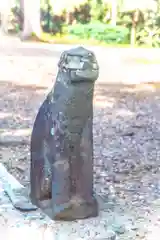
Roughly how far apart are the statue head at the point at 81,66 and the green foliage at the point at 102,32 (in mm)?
18294

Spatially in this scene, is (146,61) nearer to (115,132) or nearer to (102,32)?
(102,32)

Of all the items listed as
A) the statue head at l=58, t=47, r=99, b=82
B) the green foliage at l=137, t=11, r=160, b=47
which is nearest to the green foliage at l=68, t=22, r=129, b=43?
the green foliage at l=137, t=11, r=160, b=47

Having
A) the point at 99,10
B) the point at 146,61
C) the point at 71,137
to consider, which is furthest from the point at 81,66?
the point at 99,10

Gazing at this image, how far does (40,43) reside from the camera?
68.3 ft

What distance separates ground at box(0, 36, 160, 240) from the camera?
15.7ft

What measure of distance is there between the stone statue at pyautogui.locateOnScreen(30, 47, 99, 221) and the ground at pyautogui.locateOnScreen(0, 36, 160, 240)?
0.36 metres

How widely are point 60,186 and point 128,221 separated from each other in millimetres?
670

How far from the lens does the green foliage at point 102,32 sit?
22016mm

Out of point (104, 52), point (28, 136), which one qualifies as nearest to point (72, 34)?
point (104, 52)

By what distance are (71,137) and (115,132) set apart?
13.1ft

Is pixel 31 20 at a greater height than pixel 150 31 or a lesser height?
greater

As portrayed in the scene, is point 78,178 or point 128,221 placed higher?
point 78,178

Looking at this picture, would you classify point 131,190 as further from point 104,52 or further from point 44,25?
point 44,25

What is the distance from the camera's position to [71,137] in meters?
3.88
